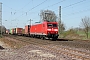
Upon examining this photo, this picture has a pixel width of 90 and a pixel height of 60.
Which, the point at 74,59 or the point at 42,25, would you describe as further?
the point at 42,25

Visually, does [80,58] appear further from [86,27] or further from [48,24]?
[86,27]

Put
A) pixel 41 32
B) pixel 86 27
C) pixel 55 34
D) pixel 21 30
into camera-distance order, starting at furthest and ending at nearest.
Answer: pixel 21 30 → pixel 86 27 → pixel 41 32 → pixel 55 34

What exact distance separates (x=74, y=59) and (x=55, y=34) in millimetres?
24097

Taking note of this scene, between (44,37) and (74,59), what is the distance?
25.6 metres

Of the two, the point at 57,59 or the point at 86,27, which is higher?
the point at 86,27

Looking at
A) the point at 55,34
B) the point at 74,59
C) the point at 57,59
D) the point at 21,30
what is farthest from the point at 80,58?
the point at 21,30

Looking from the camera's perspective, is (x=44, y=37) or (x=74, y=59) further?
(x=44, y=37)

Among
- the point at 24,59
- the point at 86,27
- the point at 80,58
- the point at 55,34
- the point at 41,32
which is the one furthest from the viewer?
the point at 86,27

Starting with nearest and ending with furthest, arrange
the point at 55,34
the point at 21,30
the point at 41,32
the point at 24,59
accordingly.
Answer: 1. the point at 24,59
2. the point at 55,34
3. the point at 41,32
4. the point at 21,30

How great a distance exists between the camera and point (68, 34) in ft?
178

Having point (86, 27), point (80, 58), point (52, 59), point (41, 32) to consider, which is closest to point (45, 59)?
point (52, 59)

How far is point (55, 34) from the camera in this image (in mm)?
36156

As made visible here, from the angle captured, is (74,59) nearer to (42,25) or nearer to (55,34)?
(55,34)

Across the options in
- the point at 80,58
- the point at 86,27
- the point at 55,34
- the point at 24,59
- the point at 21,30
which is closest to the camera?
the point at 24,59
